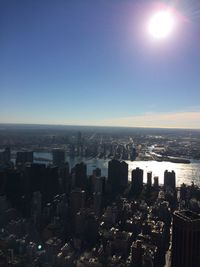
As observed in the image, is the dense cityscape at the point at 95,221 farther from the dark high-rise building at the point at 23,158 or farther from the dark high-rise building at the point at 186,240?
the dark high-rise building at the point at 23,158

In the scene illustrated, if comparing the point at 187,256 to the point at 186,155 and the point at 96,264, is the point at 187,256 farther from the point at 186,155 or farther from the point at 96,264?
the point at 186,155

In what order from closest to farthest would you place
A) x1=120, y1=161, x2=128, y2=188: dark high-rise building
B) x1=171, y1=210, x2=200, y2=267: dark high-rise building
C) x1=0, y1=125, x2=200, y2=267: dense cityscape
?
x1=171, y1=210, x2=200, y2=267: dark high-rise building < x1=0, y1=125, x2=200, y2=267: dense cityscape < x1=120, y1=161, x2=128, y2=188: dark high-rise building

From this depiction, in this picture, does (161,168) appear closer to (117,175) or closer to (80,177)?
(117,175)

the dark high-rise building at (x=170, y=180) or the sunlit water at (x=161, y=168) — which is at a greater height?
the dark high-rise building at (x=170, y=180)

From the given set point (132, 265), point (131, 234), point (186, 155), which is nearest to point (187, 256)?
point (132, 265)

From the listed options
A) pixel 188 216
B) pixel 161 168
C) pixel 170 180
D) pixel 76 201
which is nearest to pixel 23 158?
pixel 161 168

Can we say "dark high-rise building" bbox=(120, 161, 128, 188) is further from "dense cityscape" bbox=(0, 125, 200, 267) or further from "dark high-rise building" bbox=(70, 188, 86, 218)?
"dark high-rise building" bbox=(70, 188, 86, 218)

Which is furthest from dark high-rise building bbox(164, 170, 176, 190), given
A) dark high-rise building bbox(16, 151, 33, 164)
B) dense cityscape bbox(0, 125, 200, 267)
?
dark high-rise building bbox(16, 151, 33, 164)

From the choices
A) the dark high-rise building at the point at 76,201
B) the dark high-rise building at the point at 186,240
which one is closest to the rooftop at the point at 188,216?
the dark high-rise building at the point at 186,240
